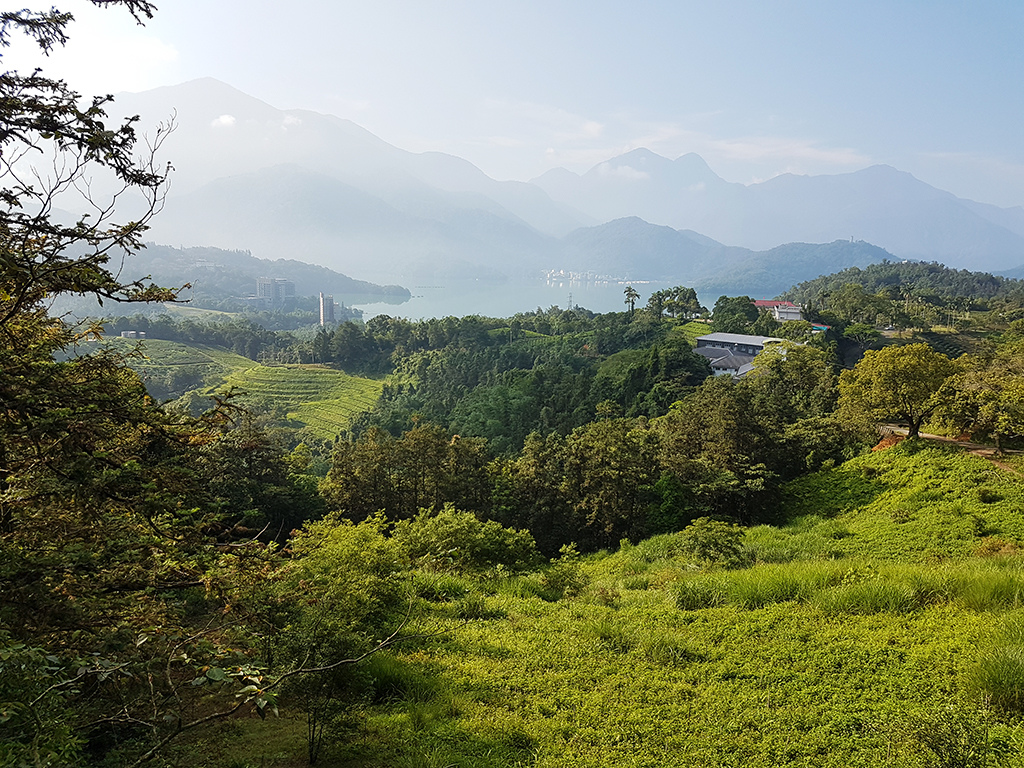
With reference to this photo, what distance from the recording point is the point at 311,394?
5919cm

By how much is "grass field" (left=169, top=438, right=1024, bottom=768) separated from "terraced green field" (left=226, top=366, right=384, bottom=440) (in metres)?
45.2

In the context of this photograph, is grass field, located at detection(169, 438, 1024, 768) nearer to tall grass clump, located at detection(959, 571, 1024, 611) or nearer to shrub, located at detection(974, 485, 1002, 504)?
tall grass clump, located at detection(959, 571, 1024, 611)

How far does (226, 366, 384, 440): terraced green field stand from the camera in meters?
52.2

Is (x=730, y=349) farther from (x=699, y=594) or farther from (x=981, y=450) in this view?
(x=699, y=594)

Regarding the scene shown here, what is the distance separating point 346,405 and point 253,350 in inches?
1218

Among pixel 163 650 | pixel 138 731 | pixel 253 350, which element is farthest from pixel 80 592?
pixel 253 350

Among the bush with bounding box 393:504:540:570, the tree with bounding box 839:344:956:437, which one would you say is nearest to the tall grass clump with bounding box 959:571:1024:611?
the bush with bounding box 393:504:540:570

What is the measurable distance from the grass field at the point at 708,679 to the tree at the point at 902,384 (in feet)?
38.1

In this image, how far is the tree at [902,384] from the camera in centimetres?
1689

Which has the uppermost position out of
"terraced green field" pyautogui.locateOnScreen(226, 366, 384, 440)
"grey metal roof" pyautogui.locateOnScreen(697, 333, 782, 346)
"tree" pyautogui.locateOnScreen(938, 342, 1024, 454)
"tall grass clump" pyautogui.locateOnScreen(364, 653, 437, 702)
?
"grey metal roof" pyautogui.locateOnScreen(697, 333, 782, 346)

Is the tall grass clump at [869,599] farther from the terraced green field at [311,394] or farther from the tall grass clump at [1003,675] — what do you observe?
the terraced green field at [311,394]

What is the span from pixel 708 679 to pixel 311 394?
5946 cm

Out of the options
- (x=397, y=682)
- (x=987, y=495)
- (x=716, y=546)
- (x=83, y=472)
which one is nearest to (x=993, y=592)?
(x=716, y=546)

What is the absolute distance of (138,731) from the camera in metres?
3.88
